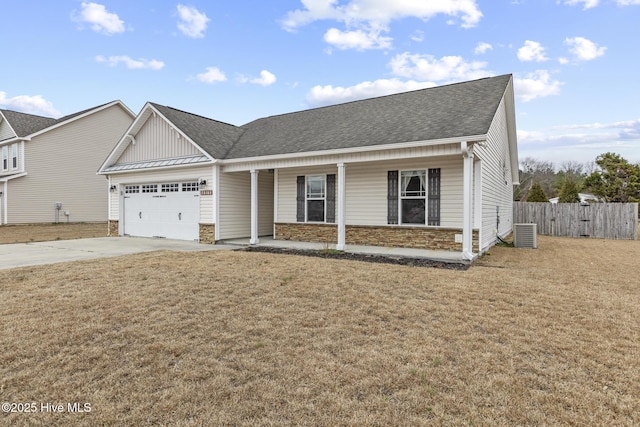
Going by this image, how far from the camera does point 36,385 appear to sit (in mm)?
2775

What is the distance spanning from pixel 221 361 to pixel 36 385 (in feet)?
4.71

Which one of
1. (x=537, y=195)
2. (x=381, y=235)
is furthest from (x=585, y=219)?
(x=381, y=235)

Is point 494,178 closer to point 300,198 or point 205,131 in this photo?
point 300,198

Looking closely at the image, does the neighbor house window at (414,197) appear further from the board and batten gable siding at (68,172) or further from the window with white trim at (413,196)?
the board and batten gable siding at (68,172)

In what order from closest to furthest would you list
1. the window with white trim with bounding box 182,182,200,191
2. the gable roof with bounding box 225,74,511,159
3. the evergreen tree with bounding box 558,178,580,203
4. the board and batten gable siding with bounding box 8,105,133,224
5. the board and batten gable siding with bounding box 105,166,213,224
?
1. the gable roof with bounding box 225,74,511,159
2. the board and batten gable siding with bounding box 105,166,213,224
3. the window with white trim with bounding box 182,182,200,191
4. the board and batten gable siding with bounding box 8,105,133,224
5. the evergreen tree with bounding box 558,178,580,203

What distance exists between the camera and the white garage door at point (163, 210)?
13.1m

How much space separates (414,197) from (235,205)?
21.7ft

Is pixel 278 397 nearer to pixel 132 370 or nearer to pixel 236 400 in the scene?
pixel 236 400

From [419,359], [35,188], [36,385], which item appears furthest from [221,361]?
[35,188]

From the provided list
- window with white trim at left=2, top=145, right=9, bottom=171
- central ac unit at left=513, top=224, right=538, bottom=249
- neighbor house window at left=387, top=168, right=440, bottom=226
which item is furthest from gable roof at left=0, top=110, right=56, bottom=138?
central ac unit at left=513, top=224, right=538, bottom=249

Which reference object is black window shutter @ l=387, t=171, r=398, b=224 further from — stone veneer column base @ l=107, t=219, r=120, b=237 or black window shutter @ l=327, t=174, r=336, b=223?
stone veneer column base @ l=107, t=219, r=120, b=237

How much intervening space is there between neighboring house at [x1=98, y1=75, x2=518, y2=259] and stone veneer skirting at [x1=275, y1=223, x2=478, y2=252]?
0.11 feet

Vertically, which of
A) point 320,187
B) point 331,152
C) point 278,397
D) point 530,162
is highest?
point 530,162

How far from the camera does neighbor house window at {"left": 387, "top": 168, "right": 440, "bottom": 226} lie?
9.91 m
